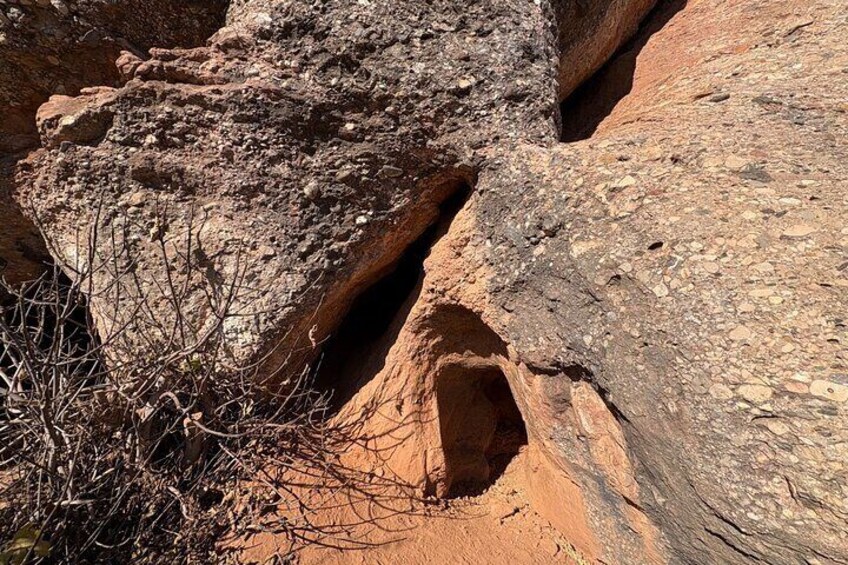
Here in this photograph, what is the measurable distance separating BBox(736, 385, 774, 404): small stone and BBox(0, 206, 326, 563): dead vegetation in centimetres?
180

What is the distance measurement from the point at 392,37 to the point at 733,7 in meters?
1.91

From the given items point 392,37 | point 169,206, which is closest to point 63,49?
point 169,206

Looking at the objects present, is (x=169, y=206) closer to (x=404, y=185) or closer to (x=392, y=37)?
(x=404, y=185)

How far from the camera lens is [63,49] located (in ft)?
7.03

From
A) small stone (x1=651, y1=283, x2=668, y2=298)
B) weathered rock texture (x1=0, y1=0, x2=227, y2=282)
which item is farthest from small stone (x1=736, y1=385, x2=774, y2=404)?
weathered rock texture (x1=0, y1=0, x2=227, y2=282)

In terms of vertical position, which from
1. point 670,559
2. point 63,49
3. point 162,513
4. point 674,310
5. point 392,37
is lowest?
point 670,559

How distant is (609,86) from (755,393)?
86.4 inches

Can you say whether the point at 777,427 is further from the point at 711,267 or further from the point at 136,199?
the point at 136,199

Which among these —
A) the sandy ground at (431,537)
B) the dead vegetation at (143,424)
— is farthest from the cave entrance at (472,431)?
the dead vegetation at (143,424)

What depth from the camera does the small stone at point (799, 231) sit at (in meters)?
1.47

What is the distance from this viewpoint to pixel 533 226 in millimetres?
1939

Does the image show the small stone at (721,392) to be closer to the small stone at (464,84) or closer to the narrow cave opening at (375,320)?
the narrow cave opening at (375,320)

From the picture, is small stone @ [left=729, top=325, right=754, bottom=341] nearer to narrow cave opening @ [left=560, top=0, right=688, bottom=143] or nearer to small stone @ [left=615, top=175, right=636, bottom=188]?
small stone @ [left=615, top=175, right=636, bottom=188]

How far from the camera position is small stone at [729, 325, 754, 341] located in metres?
1.40
